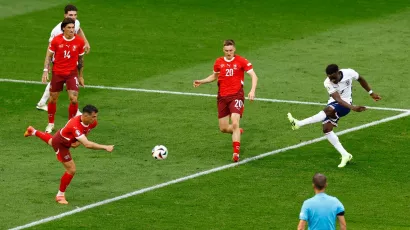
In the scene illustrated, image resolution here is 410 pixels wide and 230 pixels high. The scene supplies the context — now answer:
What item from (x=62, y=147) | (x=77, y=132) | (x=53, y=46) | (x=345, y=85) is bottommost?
(x=62, y=147)

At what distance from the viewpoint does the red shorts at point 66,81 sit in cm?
2817

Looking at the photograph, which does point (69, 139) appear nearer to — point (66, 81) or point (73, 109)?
point (66, 81)

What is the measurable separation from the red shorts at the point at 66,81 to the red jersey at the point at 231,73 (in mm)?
3478

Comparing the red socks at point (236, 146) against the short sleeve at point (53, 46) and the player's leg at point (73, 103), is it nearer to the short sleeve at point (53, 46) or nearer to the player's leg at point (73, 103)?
the player's leg at point (73, 103)

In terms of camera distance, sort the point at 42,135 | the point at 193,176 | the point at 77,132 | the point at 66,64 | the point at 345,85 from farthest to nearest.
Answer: the point at 66,64
the point at 345,85
the point at 193,176
the point at 42,135
the point at 77,132

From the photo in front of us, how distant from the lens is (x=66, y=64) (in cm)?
2814

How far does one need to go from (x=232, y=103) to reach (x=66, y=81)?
4.09 metres

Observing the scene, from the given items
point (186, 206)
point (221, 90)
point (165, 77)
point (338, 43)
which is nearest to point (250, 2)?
point (338, 43)

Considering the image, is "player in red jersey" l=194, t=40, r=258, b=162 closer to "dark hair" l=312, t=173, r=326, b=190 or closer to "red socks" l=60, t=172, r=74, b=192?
"red socks" l=60, t=172, r=74, b=192

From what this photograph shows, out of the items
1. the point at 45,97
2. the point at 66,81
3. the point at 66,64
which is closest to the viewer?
the point at 66,64

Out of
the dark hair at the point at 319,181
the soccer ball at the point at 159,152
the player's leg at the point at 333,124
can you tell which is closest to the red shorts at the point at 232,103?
the player's leg at the point at 333,124

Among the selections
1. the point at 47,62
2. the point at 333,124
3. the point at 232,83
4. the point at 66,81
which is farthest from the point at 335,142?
the point at 47,62

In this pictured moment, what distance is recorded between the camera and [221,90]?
26828 mm

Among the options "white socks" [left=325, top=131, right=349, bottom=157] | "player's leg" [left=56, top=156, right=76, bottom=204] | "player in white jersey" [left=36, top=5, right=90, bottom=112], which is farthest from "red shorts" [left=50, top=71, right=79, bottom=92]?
"white socks" [left=325, top=131, right=349, bottom=157]
